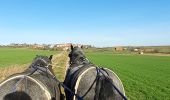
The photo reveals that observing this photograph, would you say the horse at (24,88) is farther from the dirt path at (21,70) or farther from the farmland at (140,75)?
the dirt path at (21,70)

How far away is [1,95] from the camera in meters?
6.37

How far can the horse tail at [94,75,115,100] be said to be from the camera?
6.70m

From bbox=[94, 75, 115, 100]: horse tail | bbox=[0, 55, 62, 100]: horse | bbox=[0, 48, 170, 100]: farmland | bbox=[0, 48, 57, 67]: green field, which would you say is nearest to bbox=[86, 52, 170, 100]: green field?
bbox=[0, 48, 170, 100]: farmland

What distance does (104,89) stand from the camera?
268 inches

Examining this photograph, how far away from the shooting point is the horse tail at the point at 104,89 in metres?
6.70

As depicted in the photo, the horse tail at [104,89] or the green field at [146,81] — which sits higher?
the horse tail at [104,89]

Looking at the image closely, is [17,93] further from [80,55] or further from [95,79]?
[80,55]

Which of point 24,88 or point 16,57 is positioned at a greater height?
point 24,88

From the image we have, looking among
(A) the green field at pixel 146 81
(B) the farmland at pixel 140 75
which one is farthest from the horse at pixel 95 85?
(A) the green field at pixel 146 81

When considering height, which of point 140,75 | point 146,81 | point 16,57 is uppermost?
point 146,81

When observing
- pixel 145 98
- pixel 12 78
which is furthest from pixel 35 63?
pixel 145 98

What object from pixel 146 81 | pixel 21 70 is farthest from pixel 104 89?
pixel 21 70

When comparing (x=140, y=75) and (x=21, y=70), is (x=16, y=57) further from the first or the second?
(x=140, y=75)

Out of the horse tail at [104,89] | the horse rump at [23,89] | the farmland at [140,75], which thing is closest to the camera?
the horse rump at [23,89]
